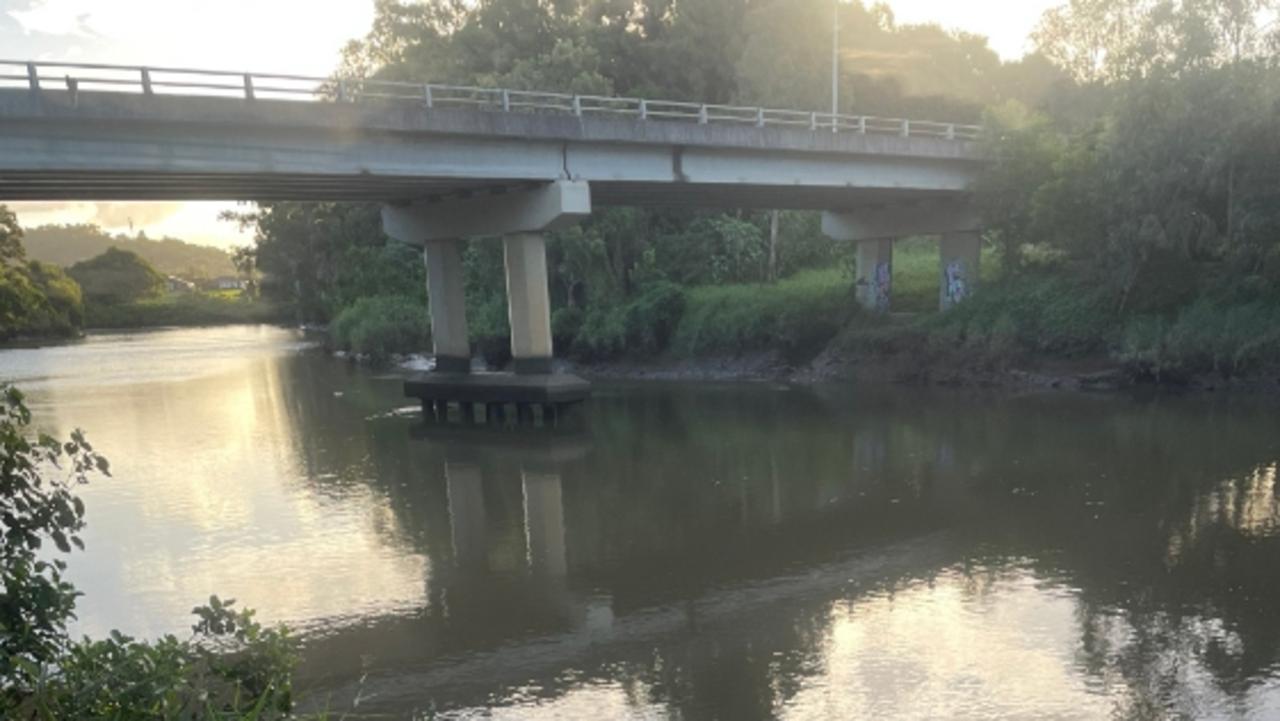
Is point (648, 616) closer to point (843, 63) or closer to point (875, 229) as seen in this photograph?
point (875, 229)

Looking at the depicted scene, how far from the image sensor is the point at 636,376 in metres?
42.9

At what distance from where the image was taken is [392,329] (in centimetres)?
5253

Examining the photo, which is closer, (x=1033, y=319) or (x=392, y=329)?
(x=1033, y=319)

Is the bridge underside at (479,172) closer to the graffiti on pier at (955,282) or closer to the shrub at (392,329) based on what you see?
the graffiti on pier at (955,282)

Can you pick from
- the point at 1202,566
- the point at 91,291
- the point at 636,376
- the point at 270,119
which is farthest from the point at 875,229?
the point at 91,291

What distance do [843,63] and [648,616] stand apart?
52.9 m

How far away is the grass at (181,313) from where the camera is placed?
11681 cm

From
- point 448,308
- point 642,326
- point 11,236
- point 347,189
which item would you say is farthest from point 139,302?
point 347,189

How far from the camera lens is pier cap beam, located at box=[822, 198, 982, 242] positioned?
39.2 m

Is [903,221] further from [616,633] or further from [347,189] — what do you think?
[616,633]

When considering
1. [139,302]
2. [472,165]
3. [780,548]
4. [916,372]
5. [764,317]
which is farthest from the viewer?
[139,302]

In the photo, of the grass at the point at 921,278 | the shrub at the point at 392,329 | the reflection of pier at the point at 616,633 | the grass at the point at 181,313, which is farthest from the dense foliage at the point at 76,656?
the grass at the point at 181,313

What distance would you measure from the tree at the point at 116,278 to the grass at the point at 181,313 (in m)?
2.24

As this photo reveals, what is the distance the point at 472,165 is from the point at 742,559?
54.2 feet
